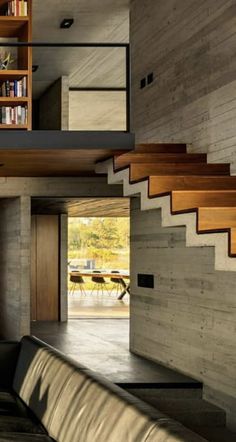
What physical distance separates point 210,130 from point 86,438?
3.82 m

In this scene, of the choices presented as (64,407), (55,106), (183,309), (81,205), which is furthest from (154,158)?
(81,205)

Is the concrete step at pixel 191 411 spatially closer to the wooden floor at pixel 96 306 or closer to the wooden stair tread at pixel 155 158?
the wooden stair tread at pixel 155 158

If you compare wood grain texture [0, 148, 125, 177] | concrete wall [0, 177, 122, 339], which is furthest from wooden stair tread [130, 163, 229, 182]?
concrete wall [0, 177, 122, 339]

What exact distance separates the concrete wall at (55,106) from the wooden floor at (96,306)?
4005 mm

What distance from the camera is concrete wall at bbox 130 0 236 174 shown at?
257 inches

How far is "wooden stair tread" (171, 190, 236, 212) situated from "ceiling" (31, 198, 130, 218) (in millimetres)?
5417

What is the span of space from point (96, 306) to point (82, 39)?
8147 millimetres

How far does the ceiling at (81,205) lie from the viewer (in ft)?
37.8

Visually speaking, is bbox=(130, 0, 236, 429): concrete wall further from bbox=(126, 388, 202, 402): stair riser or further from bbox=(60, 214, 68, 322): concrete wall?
bbox=(60, 214, 68, 322): concrete wall

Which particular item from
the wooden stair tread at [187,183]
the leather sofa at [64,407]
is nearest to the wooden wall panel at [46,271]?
the wooden stair tread at [187,183]

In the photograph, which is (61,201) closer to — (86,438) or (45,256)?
(45,256)

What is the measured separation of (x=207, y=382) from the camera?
23.4ft

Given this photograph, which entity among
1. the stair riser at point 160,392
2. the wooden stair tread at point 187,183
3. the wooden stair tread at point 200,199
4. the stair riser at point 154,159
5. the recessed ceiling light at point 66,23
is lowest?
the stair riser at point 160,392

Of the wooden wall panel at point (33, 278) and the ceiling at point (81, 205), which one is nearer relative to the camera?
the ceiling at point (81, 205)
